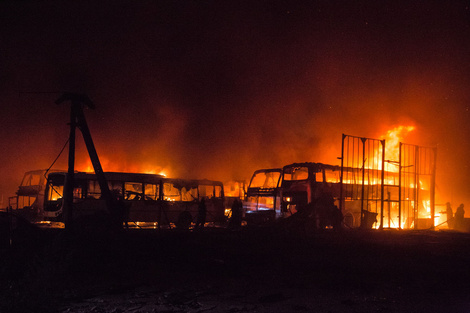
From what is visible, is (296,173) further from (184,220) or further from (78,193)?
(78,193)

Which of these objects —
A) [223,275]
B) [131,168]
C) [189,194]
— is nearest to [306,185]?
[189,194]

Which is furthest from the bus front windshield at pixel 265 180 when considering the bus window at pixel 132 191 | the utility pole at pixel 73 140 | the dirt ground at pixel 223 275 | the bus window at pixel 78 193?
the bus window at pixel 78 193

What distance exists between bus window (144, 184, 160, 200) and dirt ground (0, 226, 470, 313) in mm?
4961

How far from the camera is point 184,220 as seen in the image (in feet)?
51.9

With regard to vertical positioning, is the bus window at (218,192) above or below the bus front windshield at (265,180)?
below

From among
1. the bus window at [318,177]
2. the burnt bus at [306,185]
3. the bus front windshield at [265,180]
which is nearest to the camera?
the burnt bus at [306,185]

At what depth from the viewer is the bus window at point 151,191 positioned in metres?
15.1

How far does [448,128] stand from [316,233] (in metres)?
28.4

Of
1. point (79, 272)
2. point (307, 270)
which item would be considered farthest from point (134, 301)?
point (307, 270)

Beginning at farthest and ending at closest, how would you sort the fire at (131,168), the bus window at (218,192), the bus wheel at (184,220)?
1. the fire at (131,168)
2. the bus window at (218,192)
3. the bus wheel at (184,220)

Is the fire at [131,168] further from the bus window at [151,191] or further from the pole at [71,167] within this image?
the pole at [71,167]

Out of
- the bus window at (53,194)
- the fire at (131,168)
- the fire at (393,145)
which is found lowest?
the bus window at (53,194)

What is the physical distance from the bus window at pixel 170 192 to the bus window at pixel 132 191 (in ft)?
3.73

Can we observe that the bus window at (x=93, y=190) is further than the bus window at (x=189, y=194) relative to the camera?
No
